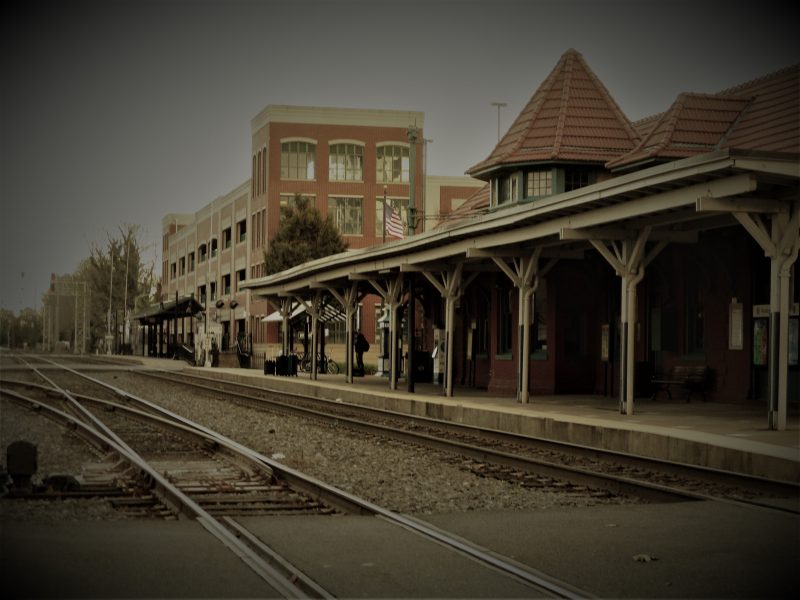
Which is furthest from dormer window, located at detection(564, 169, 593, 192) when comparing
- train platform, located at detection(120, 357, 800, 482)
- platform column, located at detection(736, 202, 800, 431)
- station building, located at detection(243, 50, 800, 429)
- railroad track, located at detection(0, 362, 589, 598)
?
platform column, located at detection(736, 202, 800, 431)

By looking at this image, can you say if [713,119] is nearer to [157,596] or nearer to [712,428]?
[712,428]

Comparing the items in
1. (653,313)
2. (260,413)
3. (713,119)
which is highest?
(713,119)

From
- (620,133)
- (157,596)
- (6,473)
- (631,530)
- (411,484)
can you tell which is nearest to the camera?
(157,596)

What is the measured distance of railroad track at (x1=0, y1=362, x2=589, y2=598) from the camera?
7145mm

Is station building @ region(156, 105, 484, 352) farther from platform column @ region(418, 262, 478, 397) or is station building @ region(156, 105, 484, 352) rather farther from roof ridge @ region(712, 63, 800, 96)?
roof ridge @ region(712, 63, 800, 96)

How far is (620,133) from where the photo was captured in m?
30.3

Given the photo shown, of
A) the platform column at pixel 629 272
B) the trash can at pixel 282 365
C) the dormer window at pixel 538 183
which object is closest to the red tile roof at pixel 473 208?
the dormer window at pixel 538 183

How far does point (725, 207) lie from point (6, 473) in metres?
10.1

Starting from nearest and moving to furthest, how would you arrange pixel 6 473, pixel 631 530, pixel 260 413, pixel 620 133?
1. pixel 631 530
2. pixel 6 473
3. pixel 260 413
4. pixel 620 133

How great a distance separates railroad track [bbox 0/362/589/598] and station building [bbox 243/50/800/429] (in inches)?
286

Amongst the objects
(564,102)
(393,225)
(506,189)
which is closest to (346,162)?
(393,225)

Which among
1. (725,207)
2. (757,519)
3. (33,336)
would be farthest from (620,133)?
(33,336)

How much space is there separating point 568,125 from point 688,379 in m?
9.50

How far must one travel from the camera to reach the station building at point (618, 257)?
16.3m
